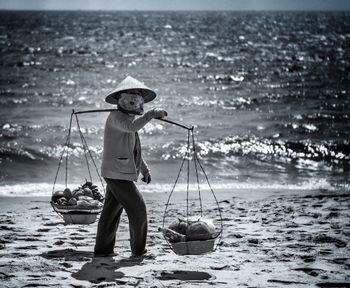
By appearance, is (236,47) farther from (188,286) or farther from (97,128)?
A: (188,286)

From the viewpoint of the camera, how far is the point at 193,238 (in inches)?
207

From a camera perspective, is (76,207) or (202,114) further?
(202,114)

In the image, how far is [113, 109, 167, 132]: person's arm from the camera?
5188mm

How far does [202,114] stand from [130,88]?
1565cm

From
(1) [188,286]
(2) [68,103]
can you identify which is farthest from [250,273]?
(2) [68,103]

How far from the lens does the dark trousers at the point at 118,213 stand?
18.3 feet

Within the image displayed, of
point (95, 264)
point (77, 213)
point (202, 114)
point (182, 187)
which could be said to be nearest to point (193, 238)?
point (95, 264)

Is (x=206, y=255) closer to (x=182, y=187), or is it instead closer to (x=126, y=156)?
(x=126, y=156)

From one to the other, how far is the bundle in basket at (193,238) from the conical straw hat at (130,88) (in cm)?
128

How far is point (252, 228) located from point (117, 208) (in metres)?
1.91

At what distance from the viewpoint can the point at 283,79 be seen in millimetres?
32906

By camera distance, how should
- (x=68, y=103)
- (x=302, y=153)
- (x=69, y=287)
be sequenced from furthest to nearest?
1. (x=68, y=103)
2. (x=302, y=153)
3. (x=69, y=287)

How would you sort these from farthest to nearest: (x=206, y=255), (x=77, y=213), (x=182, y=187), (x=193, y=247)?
1. (x=182, y=187)
2. (x=77, y=213)
3. (x=206, y=255)
4. (x=193, y=247)

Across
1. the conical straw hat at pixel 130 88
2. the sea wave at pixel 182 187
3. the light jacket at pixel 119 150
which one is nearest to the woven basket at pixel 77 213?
the light jacket at pixel 119 150
